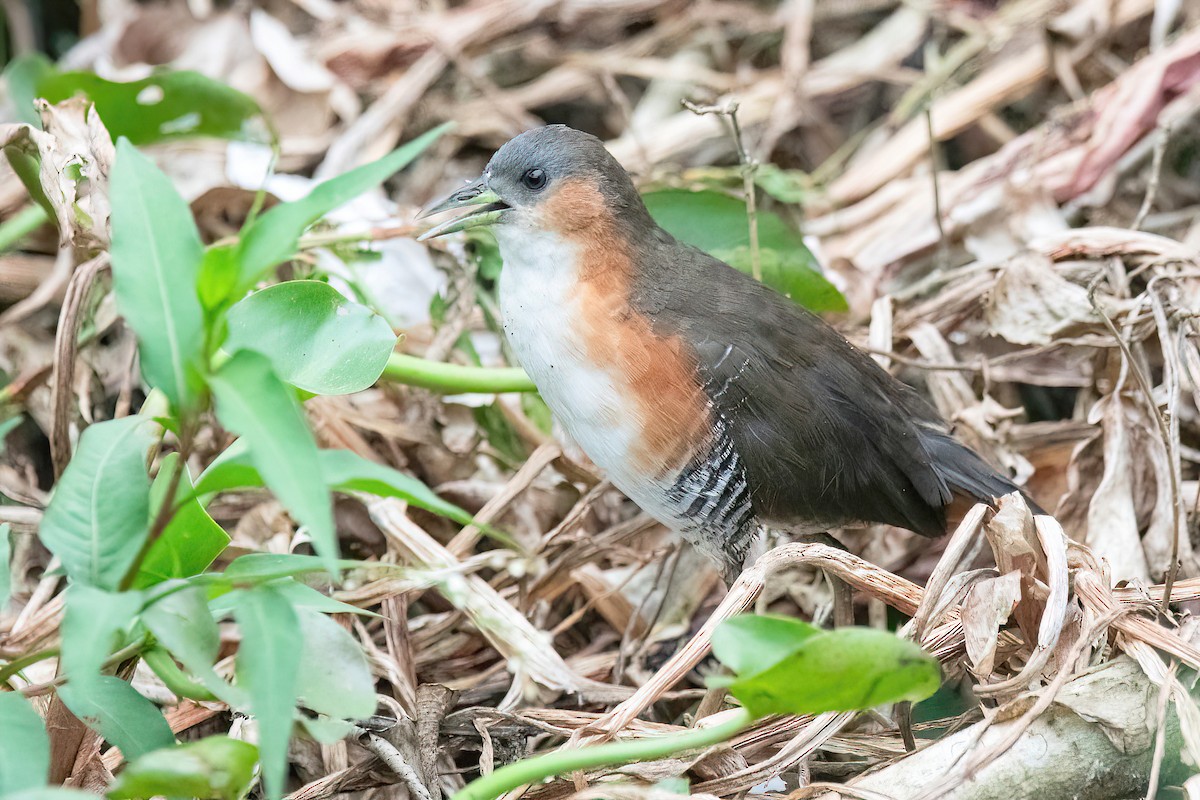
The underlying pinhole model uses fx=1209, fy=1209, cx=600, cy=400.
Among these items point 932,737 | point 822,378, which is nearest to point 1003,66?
point 822,378

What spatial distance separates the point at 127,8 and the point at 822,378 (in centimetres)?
268

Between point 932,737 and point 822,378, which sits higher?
point 822,378

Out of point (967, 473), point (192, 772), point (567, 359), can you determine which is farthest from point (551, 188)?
point (192, 772)

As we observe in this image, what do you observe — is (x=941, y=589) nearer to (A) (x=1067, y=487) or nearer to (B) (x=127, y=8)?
(A) (x=1067, y=487)

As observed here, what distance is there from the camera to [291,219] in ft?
3.94

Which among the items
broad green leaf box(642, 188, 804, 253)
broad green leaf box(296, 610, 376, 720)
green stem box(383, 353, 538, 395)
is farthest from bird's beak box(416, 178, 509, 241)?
broad green leaf box(296, 610, 376, 720)

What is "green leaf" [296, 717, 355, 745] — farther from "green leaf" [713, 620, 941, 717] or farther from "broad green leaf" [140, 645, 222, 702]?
"green leaf" [713, 620, 941, 717]

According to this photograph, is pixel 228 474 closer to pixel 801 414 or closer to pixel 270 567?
pixel 270 567

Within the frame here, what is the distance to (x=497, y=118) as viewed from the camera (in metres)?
3.42

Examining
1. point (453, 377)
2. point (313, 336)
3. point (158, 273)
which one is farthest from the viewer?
point (453, 377)

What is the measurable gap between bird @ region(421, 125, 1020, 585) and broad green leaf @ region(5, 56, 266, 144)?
0.90m

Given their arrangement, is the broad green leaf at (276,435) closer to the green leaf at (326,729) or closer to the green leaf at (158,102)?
the green leaf at (326,729)

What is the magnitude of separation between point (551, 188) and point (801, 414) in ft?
1.92

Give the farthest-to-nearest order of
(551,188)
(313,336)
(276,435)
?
(551,188) → (313,336) → (276,435)
